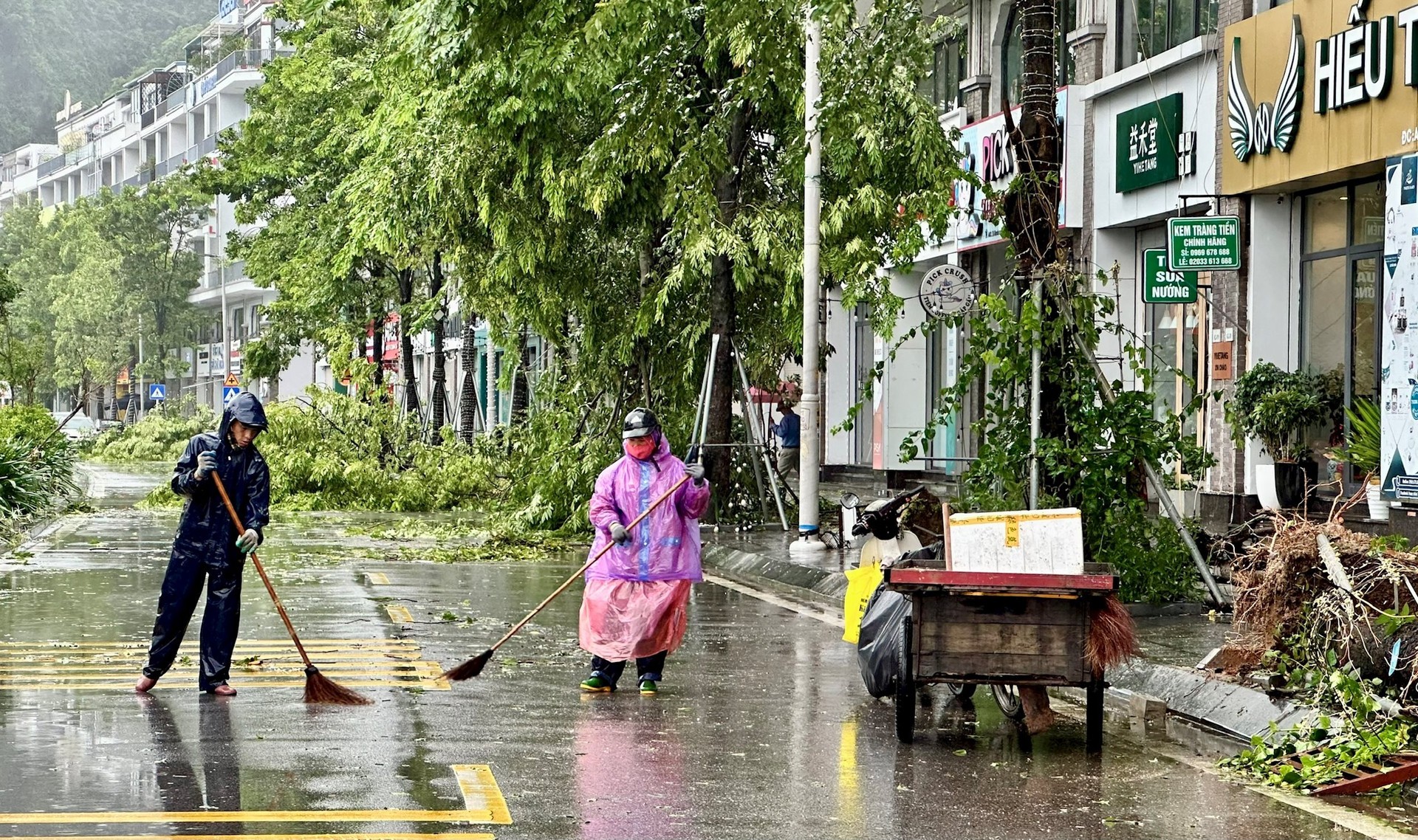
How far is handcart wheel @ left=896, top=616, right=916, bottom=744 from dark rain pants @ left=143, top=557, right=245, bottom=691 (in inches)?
147

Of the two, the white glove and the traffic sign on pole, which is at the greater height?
the traffic sign on pole

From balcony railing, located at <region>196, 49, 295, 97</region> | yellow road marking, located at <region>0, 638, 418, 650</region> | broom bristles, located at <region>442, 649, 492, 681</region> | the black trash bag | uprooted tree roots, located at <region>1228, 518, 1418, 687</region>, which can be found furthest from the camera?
balcony railing, located at <region>196, 49, 295, 97</region>

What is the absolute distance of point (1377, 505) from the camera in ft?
58.1

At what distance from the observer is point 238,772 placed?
8.20 meters

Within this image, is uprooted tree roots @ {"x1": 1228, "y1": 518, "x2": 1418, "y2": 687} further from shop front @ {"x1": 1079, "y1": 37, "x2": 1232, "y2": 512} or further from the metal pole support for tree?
shop front @ {"x1": 1079, "y1": 37, "x2": 1232, "y2": 512}

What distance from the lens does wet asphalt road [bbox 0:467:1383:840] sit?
738cm

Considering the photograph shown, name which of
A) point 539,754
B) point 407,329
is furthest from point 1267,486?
point 407,329

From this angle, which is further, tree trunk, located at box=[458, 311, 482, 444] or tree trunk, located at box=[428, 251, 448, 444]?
tree trunk, located at box=[458, 311, 482, 444]

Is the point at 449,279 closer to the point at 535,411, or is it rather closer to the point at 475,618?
the point at 535,411

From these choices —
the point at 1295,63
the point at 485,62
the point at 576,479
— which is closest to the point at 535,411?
the point at 576,479

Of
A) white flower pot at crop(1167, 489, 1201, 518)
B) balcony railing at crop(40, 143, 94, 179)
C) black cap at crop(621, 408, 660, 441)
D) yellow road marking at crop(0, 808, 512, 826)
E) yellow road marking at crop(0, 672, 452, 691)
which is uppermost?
balcony railing at crop(40, 143, 94, 179)

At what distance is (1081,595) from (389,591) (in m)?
9.25

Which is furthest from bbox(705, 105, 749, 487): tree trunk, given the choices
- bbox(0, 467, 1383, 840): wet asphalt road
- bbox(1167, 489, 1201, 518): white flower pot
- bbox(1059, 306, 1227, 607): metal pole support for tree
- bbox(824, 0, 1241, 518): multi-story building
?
bbox(0, 467, 1383, 840): wet asphalt road

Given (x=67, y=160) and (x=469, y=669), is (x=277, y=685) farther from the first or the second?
(x=67, y=160)
